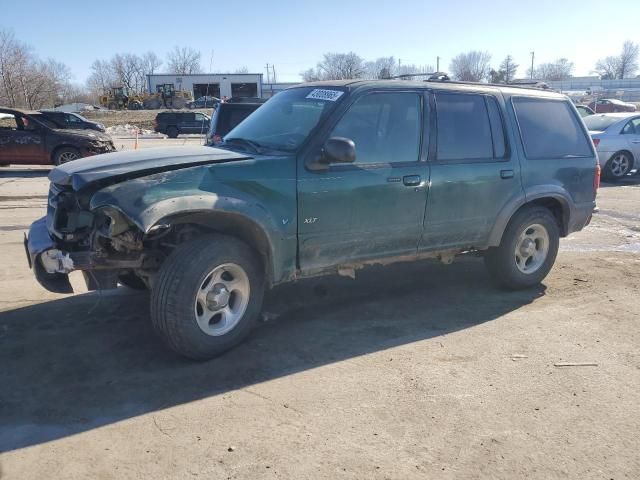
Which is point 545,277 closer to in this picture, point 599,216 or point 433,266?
point 433,266

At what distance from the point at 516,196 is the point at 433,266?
62.8 inches

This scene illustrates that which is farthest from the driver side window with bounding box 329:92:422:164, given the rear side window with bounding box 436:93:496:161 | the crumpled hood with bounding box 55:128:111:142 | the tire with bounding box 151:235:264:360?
the crumpled hood with bounding box 55:128:111:142

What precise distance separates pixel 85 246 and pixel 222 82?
225 feet

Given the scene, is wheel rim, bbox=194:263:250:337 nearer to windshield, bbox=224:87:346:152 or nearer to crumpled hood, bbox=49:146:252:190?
crumpled hood, bbox=49:146:252:190

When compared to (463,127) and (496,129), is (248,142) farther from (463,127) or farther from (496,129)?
(496,129)

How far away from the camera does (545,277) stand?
19.6 ft

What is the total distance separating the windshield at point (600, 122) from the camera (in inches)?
560

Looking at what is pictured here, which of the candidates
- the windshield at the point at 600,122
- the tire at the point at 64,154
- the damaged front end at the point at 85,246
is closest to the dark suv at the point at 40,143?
the tire at the point at 64,154

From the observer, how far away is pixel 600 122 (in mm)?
14531

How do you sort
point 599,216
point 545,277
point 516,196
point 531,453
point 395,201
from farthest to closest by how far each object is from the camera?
point 599,216, point 545,277, point 516,196, point 395,201, point 531,453

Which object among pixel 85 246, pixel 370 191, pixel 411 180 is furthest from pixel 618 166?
pixel 85 246

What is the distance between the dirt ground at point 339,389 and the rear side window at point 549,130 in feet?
4.71

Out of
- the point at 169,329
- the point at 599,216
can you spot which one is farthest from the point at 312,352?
the point at 599,216

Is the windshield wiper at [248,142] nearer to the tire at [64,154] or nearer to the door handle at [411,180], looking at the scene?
the door handle at [411,180]
